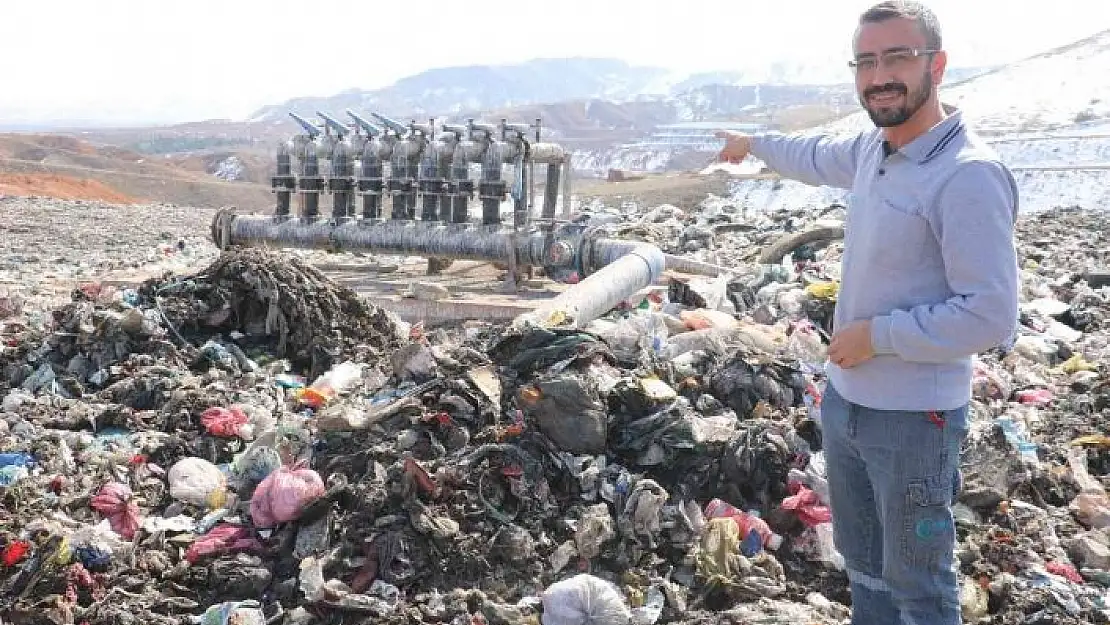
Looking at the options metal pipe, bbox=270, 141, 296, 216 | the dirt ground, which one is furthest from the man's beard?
the dirt ground

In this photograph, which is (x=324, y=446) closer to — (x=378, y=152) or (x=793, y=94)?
(x=378, y=152)

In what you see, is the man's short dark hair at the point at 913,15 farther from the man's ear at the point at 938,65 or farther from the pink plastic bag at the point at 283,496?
the pink plastic bag at the point at 283,496

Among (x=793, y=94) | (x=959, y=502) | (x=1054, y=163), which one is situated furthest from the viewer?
(x=793, y=94)

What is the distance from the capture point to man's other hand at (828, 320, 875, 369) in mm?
2076

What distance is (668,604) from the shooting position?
346 centimetres

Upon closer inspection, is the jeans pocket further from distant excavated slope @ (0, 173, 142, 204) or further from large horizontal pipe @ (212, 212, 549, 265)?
distant excavated slope @ (0, 173, 142, 204)

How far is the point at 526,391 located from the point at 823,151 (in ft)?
6.78

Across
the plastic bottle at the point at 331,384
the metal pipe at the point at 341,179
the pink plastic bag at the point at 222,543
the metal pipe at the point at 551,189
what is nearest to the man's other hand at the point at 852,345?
the pink plastic bag at the point at 222,543

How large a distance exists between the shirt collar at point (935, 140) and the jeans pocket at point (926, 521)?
76cm

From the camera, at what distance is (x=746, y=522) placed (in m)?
3.82

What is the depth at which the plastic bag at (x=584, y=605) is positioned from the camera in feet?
10.5

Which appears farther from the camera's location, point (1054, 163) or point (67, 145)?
point (67, 145)

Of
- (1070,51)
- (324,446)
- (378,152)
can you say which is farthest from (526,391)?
(1070,51)

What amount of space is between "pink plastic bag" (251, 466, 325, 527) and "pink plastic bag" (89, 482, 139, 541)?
20.8 inches
